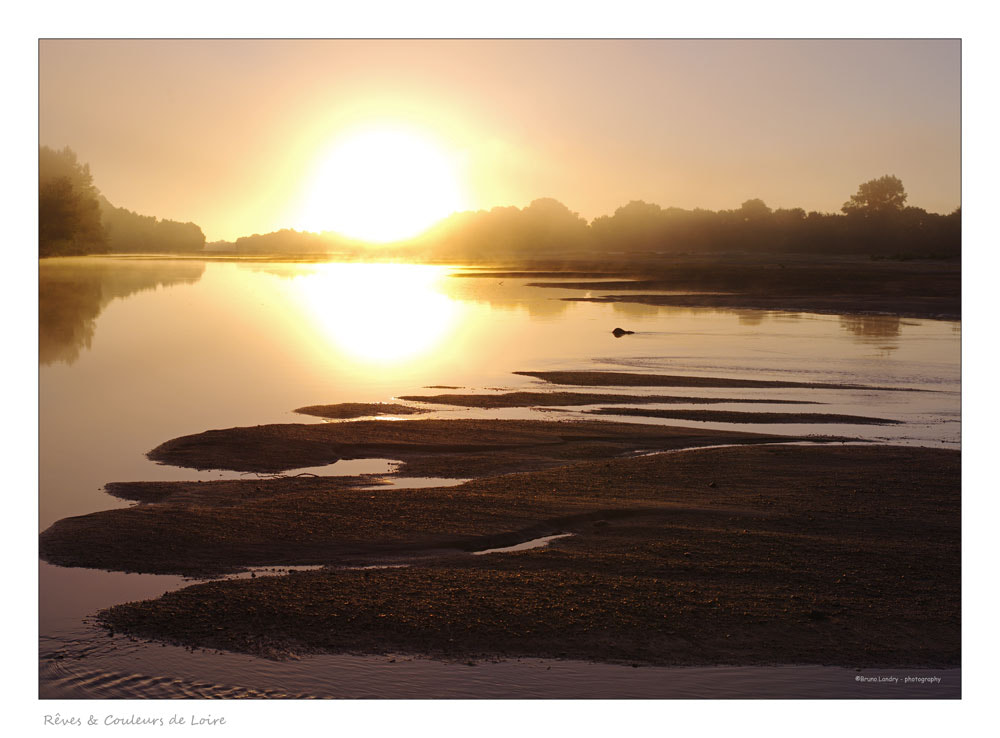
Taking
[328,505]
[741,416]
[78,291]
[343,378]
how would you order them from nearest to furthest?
[328,505]
[741,416]
[343,378]
[78,291]

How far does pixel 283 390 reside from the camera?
27062 mm

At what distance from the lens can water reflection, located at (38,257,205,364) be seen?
1379 inches

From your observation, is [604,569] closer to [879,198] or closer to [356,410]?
[356,410]

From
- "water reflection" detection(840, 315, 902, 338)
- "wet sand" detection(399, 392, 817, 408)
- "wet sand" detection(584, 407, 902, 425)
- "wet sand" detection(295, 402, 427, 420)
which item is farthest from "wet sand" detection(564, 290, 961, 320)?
"wet sand" detection(295, 402, 427, 420)

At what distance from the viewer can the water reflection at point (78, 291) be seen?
35.0 metres

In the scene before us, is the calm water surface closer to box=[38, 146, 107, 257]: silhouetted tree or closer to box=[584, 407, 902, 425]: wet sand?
box=[584, 407, 902, 425]: wet sand

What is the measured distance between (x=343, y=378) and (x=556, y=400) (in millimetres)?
8132

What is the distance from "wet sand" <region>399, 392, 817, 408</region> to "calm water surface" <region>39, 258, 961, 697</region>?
852 millimetres

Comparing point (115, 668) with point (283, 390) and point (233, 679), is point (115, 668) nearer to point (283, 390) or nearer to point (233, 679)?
point (233, 679)

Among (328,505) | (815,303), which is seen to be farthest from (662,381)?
(815,303)

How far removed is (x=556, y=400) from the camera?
2453 centimetres

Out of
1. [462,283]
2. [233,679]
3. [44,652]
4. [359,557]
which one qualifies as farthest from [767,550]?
[462,283]

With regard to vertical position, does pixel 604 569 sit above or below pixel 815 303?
below

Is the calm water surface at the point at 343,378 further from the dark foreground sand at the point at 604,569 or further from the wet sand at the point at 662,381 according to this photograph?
the wet sand at the point at 662,381
